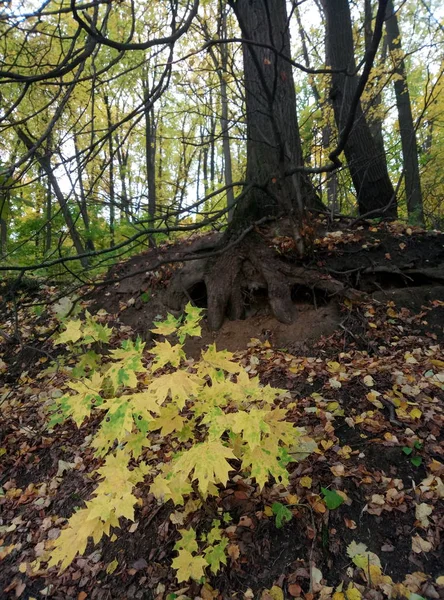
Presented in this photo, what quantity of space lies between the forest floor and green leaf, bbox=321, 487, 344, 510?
0.02 m

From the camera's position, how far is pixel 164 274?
17.3 ft

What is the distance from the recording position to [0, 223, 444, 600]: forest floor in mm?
1982

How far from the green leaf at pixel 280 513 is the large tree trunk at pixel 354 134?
5.11m

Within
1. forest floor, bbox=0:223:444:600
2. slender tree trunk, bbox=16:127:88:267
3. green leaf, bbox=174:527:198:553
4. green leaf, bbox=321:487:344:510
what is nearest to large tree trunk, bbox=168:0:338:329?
forest floor, bbox=0:223:444:600

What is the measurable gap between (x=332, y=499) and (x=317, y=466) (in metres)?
0.31

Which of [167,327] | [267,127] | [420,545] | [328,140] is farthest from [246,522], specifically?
[328,140]

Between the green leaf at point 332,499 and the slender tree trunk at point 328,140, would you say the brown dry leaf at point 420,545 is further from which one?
the slender tree trunk at point 328,140

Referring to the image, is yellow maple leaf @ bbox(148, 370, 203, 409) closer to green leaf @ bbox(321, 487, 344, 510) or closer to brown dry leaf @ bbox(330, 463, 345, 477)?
green leaf @ bbox(321, 487, 344, 510)

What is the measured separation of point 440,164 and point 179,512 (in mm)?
11754

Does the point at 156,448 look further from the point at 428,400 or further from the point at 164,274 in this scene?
the point at 164,274

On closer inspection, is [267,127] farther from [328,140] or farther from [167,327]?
[328,140]

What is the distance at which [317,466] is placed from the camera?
8.04 ft

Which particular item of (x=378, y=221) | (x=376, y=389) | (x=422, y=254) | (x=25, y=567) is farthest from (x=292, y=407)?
(x=378, y=221)

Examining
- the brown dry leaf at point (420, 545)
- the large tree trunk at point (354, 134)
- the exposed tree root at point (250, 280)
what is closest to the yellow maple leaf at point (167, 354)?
the brown dry leaf at point (420, 545)
